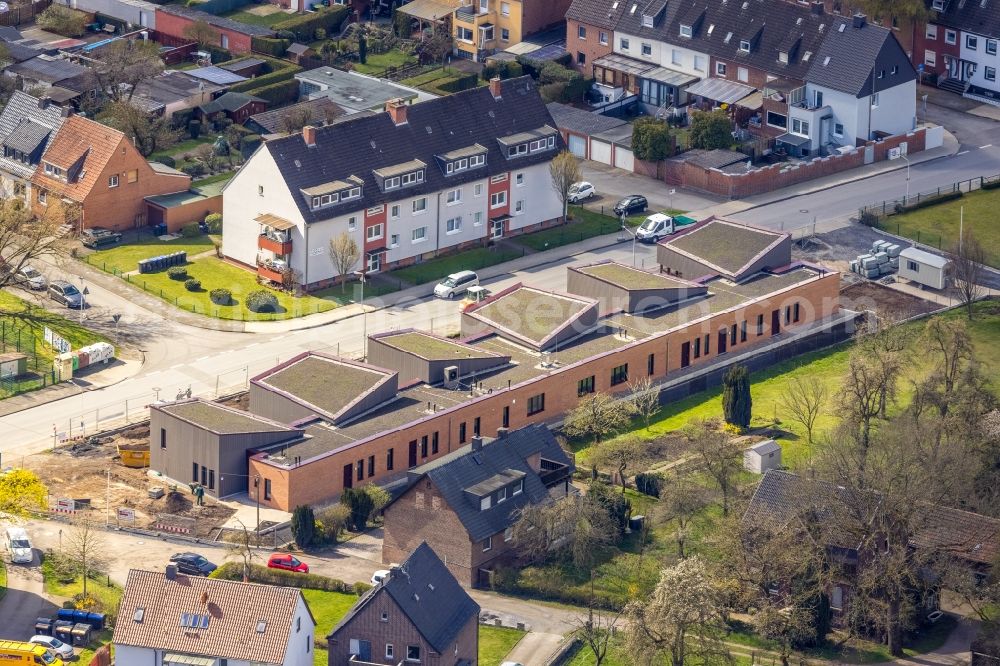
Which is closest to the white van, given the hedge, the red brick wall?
the hedge

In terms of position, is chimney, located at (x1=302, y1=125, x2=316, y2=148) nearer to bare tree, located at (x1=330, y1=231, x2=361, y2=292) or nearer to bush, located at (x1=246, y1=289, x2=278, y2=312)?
bare tree, located at (x1=330, y1=231, x2=361, y2=292)

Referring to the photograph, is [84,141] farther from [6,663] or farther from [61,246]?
[6,663]

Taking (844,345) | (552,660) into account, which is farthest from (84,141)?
(552,660)

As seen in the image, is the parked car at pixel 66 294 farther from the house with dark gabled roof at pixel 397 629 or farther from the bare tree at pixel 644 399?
the house with dark gabled roof at pixel 397 629

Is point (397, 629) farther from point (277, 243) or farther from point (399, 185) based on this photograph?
point (399, 185)

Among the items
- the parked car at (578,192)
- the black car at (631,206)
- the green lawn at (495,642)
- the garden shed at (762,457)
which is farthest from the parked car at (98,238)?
the green lawn at (495,642)

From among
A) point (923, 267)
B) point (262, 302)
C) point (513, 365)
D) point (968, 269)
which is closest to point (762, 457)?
point (513, 365)
